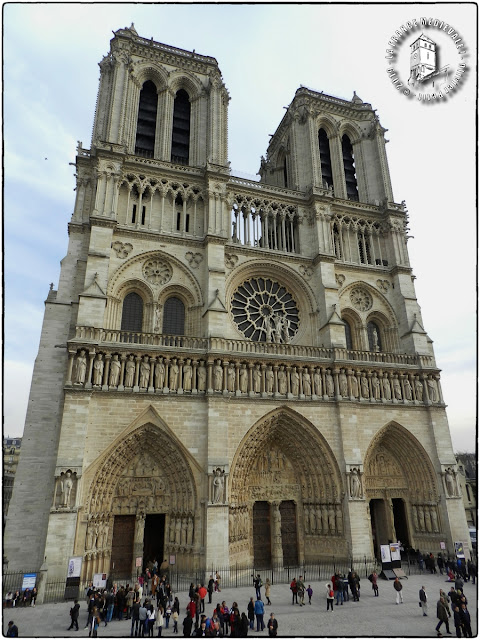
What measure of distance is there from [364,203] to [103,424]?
1896cm

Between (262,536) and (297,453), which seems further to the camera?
(297,453)

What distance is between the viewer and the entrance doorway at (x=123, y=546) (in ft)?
49.9

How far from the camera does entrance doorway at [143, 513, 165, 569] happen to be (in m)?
15.7

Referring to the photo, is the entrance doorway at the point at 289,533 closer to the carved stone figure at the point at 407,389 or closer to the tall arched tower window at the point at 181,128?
the carved stone figure at the point at 407,389

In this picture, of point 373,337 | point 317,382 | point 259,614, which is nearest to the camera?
point 259,614

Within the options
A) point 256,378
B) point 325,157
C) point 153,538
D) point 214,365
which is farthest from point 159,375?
point 325,157

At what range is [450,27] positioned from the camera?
9242 millimetres

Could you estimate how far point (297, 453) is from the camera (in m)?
18.3

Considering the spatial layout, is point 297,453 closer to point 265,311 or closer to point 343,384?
point 343,384

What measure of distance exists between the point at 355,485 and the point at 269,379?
5.52 m

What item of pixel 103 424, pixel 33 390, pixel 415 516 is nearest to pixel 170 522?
pixel 103 424

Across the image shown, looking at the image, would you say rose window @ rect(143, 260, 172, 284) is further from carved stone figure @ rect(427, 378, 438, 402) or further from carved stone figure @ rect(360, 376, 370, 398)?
carved stone figure @ rect(427, 378, 438, 402)

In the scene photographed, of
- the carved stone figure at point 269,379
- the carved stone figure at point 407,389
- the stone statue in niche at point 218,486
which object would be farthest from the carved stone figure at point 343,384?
the stone statue in niche at point 218,486

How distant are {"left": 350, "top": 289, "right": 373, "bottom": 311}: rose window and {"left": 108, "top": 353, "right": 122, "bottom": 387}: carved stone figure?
12.8 m
